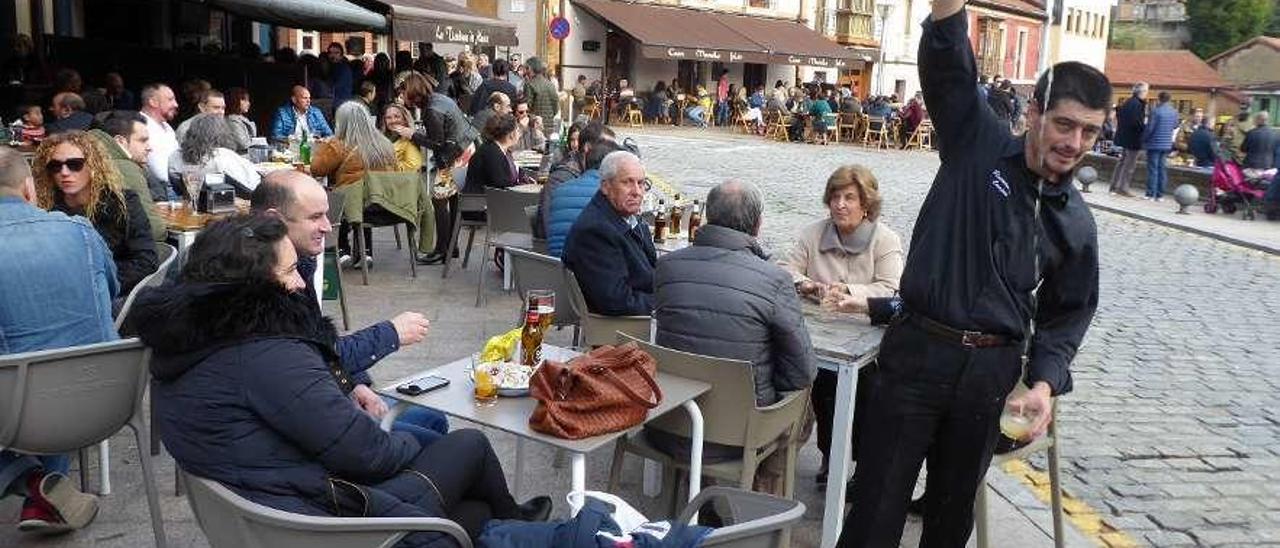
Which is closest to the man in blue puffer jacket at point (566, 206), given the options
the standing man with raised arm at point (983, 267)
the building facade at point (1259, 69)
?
the standing man with raised arm at point (983, 267)

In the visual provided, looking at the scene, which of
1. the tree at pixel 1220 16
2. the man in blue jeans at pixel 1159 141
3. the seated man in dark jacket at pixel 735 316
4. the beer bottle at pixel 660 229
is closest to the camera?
the seated man in dark jacket at pixel 735 316

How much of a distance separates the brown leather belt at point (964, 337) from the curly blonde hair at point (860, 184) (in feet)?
5.71

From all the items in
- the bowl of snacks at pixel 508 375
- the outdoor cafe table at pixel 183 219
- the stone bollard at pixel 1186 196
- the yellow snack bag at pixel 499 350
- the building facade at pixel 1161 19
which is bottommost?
the stone bollard at pixel 1186 196

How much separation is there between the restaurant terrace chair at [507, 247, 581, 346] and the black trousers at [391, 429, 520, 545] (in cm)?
213

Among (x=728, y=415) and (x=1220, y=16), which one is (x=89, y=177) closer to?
(x=728, y=415)

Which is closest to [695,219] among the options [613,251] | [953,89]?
[613,251]

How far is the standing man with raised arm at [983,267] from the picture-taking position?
269cm

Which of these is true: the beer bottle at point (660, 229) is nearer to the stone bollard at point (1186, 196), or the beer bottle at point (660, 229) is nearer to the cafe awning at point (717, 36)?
the stone bollard at point (1186, 196)

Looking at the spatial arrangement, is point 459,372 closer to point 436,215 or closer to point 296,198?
point 296,198

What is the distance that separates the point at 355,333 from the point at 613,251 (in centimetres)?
145

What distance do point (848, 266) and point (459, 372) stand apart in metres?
1.91

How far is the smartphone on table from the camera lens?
10.5 feet

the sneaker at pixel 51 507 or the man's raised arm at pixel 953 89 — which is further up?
the man's raised arm at pixel 953 89

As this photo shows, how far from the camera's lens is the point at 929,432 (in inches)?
117
